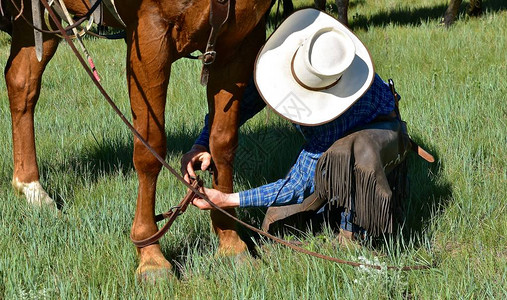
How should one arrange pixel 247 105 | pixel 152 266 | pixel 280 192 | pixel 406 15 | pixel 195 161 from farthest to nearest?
1. pixel 406 15
2. pixel 247 105
3. pixel 195 161
4. pixel 280 192
5. pixel 152 266

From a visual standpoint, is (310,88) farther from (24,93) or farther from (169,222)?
(24,93)

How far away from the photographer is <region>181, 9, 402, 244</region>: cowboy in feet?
8.32

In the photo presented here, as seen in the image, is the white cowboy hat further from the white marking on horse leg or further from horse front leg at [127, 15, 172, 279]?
the white marking on horse leg

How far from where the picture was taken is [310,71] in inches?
99.2

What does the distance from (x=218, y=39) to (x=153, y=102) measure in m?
0.35

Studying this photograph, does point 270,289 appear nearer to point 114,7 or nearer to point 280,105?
point 280,105

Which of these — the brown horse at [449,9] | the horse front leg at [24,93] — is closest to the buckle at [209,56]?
the horse front leg at [24,93]

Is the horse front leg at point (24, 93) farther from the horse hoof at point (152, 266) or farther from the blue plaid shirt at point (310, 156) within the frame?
the blue plaid shirt at point (310, 156)

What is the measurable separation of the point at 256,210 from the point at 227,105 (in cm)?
83

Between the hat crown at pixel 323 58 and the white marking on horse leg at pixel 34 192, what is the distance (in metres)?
1.64

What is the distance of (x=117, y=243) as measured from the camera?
2885 millimetres

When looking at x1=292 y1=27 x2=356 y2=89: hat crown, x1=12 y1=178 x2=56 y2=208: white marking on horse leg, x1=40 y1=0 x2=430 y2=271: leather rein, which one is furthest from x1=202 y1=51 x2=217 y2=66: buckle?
x1=12 y1=178 x2=56 y2=208: white marking on horse leg

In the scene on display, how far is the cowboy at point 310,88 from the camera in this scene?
2537 mm

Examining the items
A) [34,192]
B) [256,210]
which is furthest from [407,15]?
[34,192]
